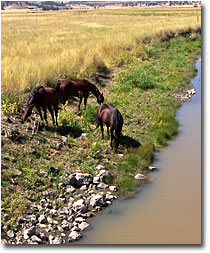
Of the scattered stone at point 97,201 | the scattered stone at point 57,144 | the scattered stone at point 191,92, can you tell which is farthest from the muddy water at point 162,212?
the scattered stone at point 191,92

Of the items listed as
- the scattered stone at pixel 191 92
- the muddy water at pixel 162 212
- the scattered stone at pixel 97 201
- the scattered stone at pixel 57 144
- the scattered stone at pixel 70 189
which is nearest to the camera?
the muddy water at pixel 162 212

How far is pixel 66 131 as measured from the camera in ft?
31.1

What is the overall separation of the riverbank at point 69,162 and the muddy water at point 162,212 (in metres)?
0.29

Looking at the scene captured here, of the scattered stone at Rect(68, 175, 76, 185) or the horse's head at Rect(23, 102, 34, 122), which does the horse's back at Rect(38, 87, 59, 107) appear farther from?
the scattered stone at Rect(68, 175, 76, 185)

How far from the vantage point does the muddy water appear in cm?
589

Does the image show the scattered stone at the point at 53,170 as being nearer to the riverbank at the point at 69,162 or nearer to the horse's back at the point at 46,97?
the riverbank at the point at 69,162

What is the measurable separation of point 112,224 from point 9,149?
3.05m

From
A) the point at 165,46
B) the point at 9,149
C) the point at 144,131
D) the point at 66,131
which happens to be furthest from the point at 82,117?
the point at 165,46

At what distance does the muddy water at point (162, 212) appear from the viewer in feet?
19.3

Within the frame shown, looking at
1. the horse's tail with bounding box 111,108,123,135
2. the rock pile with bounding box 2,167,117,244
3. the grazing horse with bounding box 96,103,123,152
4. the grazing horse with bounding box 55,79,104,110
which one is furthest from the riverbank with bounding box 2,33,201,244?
the horse's tail with bounding box 111,108,123,135

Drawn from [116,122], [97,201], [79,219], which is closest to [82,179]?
[97,201]

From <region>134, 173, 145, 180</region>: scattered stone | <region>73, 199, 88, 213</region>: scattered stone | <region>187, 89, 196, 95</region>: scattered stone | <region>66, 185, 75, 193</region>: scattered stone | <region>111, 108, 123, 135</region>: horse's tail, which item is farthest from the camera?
<region>187, 89, 196, 95</region>: scattered stone

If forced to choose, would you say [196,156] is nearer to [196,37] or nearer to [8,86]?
[8,86]

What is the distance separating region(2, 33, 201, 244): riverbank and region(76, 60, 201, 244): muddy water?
29 cm
